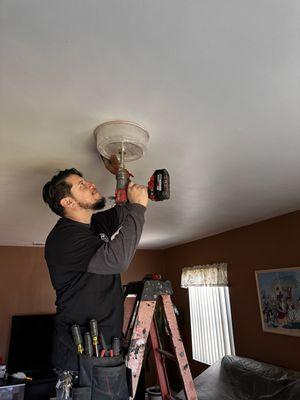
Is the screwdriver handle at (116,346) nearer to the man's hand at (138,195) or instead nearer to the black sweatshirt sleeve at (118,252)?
the black sweatshirt sleeve at (118,252)

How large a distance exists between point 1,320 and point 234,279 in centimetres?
329

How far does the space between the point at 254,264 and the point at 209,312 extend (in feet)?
3.73

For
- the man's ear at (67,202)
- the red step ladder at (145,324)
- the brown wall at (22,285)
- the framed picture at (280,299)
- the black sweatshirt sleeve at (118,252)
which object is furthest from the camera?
A: the brown wall at (22,285)

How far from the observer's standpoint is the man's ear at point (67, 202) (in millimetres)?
1329

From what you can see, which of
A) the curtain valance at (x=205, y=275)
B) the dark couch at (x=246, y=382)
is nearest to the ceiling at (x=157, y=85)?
the dark couch at (x=246, y=382)

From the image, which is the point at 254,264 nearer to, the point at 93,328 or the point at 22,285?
the point at 93,328

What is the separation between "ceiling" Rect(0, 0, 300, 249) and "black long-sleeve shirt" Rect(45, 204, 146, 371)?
0.44m

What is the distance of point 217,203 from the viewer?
2613mm

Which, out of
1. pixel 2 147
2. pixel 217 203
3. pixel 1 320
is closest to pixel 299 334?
pixel 217 203

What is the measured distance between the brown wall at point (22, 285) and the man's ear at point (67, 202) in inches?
140

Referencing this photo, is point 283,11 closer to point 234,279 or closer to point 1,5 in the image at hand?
point 1,5

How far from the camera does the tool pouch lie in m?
1.09

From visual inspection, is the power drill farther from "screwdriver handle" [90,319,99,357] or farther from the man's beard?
"screwdriver handle" [90,319,99,357]

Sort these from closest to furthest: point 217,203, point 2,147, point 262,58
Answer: point 262,58
point 2,147
point 217,203
